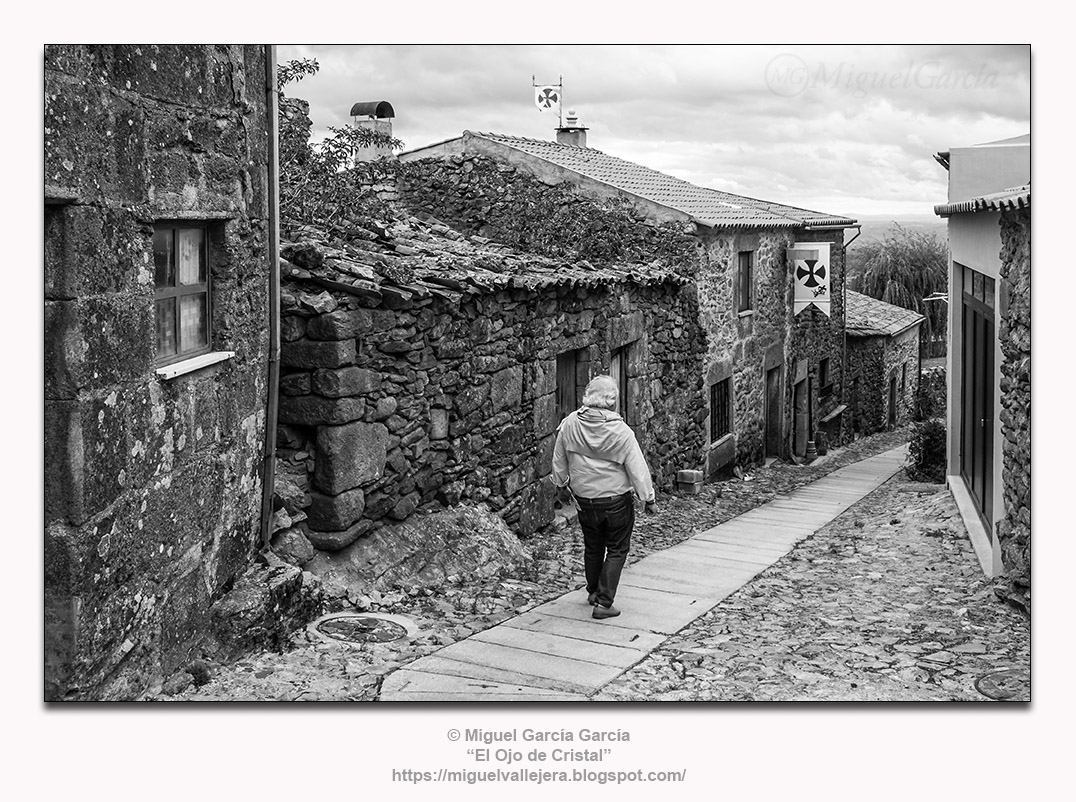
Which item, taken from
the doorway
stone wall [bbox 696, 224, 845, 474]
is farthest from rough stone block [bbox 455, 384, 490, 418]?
the doorway

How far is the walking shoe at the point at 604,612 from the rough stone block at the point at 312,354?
179 cm

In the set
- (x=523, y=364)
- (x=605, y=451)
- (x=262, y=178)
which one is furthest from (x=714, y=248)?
(x=262, y=178)

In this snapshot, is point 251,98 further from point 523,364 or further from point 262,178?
point 523,364

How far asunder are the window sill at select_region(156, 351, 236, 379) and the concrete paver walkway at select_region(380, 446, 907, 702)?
4.77 feet

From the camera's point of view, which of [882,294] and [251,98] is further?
[882,294]

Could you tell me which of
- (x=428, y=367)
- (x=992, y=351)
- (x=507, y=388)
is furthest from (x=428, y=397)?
(x=992, y=351)

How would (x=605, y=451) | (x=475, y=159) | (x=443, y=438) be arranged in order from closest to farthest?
(x=605, y=451), (x=443, y=438), (x=475, y=159)

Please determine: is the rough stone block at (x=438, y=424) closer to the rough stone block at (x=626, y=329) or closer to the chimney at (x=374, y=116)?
the chimney at (x=374, y=116)

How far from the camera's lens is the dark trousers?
217 inches

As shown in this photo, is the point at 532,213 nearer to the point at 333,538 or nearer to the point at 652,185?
the point at 652,185

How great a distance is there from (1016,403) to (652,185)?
7536 mm

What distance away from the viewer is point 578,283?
26.9 ft

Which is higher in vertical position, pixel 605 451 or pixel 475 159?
pixel 475 159

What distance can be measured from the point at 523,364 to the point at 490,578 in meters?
1.77
